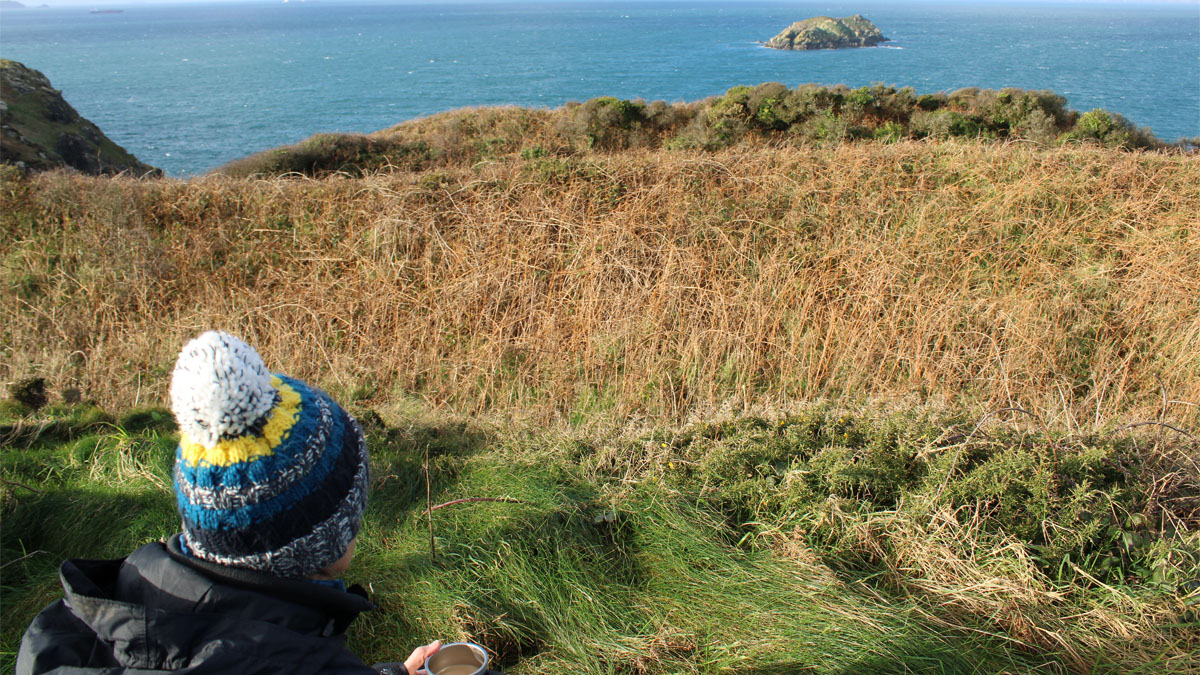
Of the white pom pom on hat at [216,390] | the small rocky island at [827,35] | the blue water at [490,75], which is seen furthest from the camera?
the small rocky island at [827,35]

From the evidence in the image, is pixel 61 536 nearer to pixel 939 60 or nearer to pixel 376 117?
pixel 376 117

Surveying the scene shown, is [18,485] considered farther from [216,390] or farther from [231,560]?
[216,390]

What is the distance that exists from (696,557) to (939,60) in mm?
71276

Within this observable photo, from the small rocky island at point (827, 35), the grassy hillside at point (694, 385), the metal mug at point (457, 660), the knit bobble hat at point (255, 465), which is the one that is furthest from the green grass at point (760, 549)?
the small rocky island at point (827, 35)

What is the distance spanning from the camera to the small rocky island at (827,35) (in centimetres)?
7744

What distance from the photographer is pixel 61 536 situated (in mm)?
3533

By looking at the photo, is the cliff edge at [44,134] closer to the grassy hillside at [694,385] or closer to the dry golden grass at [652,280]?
the grassy hillside at [694,385]

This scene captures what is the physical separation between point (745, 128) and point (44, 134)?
11.9m

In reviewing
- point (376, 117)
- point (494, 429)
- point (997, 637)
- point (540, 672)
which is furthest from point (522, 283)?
point (376, 117)

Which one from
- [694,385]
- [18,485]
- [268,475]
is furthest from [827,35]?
[268,475]

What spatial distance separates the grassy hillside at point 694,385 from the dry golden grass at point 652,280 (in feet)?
0.13

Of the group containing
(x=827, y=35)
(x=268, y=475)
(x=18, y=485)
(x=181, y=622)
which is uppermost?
(x=827, y=35)

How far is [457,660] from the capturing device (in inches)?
81.6

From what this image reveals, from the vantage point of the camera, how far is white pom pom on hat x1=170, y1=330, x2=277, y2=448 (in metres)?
1.32
